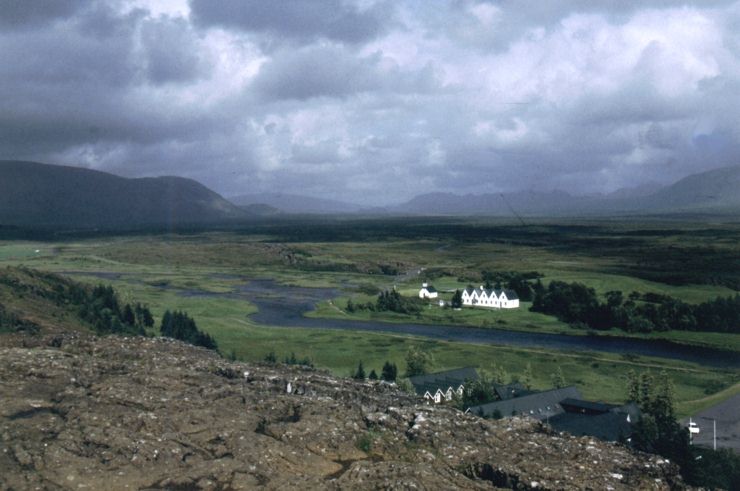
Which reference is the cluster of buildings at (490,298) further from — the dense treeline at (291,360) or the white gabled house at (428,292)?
the dense treeline at (291,360)

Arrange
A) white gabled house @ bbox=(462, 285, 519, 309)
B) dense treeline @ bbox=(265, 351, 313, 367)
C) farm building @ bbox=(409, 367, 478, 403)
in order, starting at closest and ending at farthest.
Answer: farm building @ bbox=(409, 367, 478, 403), dense treeline @ bbox=(265, 351, 313, 367), white gabled house @ bbox=(462, 285, 519, 309)

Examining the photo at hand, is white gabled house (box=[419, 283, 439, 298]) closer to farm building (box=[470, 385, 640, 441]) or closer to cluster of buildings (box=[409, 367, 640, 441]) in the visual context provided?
cluster of buildings (box=[409, 367, 640, 441])

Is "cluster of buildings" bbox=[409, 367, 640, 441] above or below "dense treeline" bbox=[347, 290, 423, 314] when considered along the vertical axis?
above

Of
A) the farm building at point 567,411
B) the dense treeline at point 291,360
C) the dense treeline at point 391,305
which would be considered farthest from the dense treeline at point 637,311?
the dense treeline at point 291,360

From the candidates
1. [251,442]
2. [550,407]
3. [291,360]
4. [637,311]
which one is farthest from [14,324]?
[637,311]

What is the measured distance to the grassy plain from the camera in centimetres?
6562

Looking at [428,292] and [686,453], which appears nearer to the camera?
[686,453]

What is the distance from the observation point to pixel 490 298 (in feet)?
349

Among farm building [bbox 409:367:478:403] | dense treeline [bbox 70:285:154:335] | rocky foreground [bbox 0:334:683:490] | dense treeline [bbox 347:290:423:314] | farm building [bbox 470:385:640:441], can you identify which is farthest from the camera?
dense treeline [bbox 347:290:423:314]

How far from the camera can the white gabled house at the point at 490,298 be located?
105 meters

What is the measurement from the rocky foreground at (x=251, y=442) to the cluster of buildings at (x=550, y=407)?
15525mm

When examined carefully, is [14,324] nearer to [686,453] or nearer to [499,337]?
[686,453]

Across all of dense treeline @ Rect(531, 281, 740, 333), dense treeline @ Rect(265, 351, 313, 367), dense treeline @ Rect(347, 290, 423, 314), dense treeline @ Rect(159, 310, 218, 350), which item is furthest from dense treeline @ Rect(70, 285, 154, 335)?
dense treeline @ Rect(531, 281, 740, 333)

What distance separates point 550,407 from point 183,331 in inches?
1497
